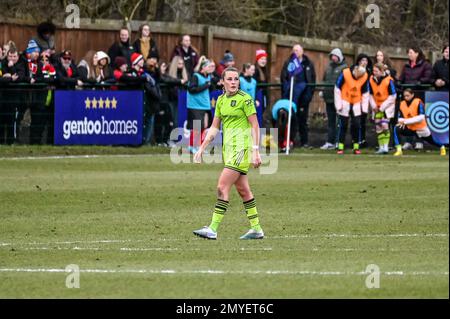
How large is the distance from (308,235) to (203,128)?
1413 cm

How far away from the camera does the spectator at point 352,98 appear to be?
1191 inches

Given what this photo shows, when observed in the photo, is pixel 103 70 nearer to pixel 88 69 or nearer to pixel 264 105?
pixel 88 69

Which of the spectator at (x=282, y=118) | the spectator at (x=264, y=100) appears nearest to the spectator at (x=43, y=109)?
the spectator at (x=264, y=100)

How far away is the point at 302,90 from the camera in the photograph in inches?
1240

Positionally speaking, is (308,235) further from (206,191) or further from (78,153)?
(78,153)

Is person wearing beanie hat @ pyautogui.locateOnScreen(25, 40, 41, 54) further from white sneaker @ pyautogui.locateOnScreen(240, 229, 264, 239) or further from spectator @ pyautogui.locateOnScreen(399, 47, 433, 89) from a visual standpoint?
white sneaker @ pyautogui.locateOnScreen(240, 229, 264, 239)

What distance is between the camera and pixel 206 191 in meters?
21.8

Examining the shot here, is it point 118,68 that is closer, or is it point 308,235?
point 308,235

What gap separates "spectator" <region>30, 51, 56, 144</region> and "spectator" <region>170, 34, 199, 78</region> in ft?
11.8

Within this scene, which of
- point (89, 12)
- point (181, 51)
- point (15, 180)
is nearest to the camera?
point (15, 180)

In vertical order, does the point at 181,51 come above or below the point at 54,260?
above

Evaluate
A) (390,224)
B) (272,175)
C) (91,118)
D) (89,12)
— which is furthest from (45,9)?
(390,224)

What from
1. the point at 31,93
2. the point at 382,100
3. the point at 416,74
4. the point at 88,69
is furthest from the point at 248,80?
the point at 31,93

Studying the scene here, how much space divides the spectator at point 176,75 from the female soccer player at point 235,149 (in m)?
15.0
